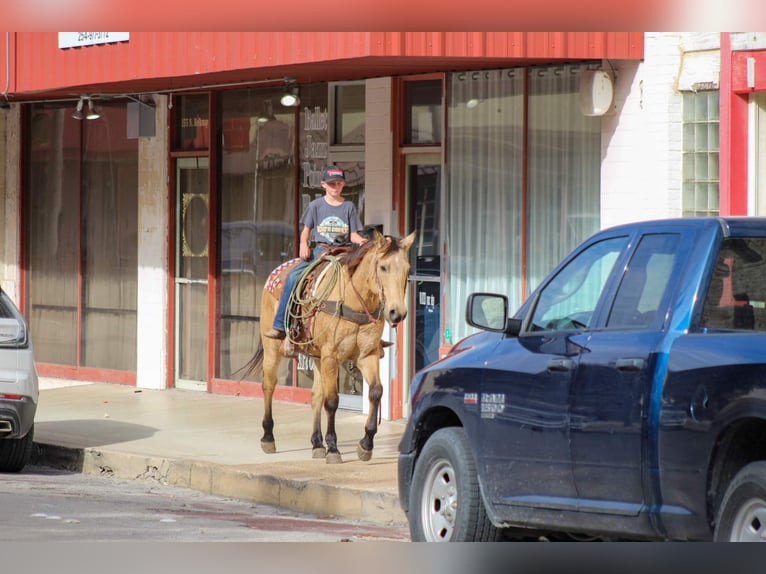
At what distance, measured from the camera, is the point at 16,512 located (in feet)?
37.0

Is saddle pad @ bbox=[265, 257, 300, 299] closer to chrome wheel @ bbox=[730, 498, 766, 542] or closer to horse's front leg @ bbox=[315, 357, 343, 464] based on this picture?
horse's front leg @ bbox=[315, 357, 343, 464]

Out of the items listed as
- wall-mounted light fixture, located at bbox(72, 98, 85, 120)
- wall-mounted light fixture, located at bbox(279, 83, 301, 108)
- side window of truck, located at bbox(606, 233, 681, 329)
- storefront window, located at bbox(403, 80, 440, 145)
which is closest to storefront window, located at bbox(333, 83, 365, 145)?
wall-mounted light fixture, located at bbox(279, 83, 301, 108)

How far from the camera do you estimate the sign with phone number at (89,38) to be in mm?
17344

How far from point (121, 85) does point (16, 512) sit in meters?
8.36

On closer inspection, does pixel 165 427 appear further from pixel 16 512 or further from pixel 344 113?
pixel 16 512

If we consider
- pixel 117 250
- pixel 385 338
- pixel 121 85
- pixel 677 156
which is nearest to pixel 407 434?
pixel 677 156

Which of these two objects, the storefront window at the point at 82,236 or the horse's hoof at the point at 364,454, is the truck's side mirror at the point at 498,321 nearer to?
the horse's hoof at the point at 364,454

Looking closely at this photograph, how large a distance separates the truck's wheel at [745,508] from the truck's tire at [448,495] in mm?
2028

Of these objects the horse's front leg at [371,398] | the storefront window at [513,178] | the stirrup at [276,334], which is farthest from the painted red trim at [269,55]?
the horse's front leg at [371,398]

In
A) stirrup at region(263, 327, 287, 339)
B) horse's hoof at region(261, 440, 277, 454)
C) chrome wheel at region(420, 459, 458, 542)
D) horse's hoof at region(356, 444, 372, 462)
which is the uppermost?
stirrup at region(263, 327, 287, 339)

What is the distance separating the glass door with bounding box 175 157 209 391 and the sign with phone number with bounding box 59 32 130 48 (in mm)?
2265

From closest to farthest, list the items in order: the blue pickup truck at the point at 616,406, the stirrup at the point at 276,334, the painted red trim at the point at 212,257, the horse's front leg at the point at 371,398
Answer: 1. the blue pickup truck at the point at 616,406
2. the horse's front leg at the point at 371,398
3. the stirrup at the point at 276,334
4. the painted red trim at the point at 212,257

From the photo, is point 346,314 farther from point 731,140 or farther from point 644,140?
point 731,140

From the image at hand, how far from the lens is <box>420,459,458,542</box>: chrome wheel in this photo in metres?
8.70
